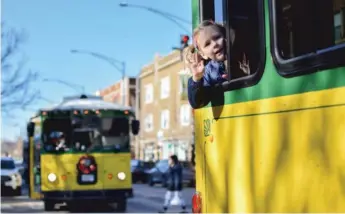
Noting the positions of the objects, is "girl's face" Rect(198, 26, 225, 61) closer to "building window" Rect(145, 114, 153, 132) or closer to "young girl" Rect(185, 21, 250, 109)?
"young girl" Rect(185, 21, 250, 109)

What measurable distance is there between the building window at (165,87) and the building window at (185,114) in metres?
5.04

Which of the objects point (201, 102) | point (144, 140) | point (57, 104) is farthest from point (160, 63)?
point (201, 102)

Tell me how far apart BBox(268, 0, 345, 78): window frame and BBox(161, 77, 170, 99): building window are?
55923 mm

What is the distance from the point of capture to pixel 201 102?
3.97 metres

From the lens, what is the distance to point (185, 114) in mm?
53719

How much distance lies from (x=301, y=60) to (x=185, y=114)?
50897 millimetres

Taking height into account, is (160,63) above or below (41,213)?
above

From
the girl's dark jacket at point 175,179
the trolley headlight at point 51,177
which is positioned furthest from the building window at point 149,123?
the trolley headlight at point 51,177

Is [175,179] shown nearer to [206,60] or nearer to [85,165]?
[85,165]

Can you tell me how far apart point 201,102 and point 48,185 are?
460 inches

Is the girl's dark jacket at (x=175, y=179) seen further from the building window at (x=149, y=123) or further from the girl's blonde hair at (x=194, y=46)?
the building window at (x=149, y=123)

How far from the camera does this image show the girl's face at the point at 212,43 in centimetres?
373

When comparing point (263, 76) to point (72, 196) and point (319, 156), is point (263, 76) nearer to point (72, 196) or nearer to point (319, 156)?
point (319, 156)

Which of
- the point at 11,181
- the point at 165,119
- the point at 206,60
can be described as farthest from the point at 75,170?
the point at 165,119
